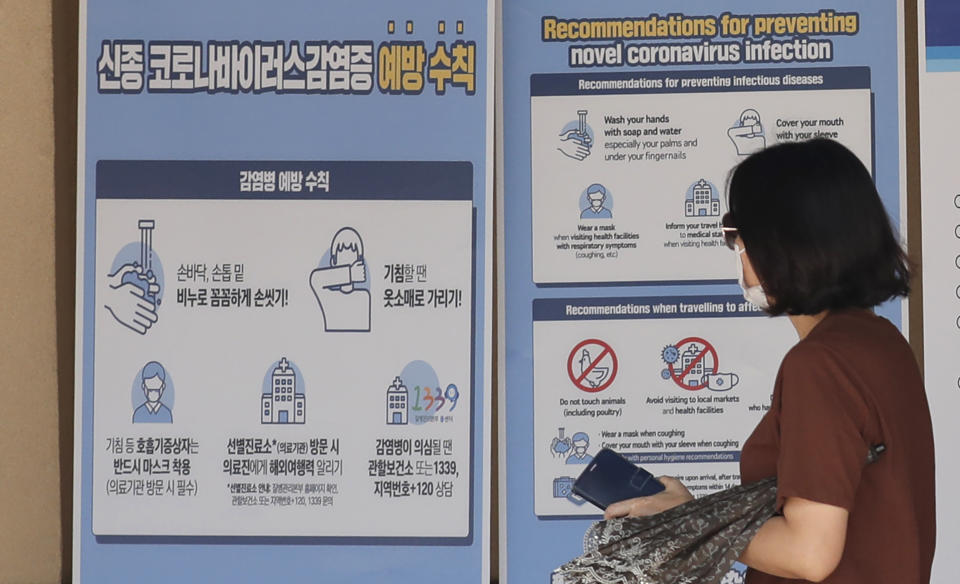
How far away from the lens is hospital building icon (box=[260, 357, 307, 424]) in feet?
10.6

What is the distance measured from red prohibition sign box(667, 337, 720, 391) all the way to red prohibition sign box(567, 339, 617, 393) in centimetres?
18

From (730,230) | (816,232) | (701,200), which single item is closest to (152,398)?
(701,200)

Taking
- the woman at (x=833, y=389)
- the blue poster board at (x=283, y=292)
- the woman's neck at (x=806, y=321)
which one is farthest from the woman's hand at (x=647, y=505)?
the blue poster board at (x=283, y=292)

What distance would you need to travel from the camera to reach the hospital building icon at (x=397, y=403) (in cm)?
320

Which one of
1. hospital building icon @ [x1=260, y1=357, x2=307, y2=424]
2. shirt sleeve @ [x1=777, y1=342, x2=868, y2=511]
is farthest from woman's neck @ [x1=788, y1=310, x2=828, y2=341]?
hospital building icon @ [x1=260, y1=357, x2=307, y2=424]

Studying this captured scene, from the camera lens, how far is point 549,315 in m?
3.28

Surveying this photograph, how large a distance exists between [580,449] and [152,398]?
4.34 feet

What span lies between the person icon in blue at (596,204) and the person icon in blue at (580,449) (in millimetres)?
673

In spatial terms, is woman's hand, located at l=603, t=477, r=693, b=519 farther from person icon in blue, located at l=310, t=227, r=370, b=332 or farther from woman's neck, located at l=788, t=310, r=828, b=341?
person icon in blue, located at l=310, t=227, r=370, b=332

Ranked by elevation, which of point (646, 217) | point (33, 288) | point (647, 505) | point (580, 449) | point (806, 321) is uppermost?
point (646, 217)

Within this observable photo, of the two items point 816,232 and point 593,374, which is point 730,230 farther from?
point 593,374

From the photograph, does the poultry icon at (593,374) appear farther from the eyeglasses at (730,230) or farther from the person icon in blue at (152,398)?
the eyeglasses at (730,230)

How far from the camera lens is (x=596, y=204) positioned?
3.26 m

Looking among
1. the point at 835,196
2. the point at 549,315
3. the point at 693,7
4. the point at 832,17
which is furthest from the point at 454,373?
the point at 835,196
